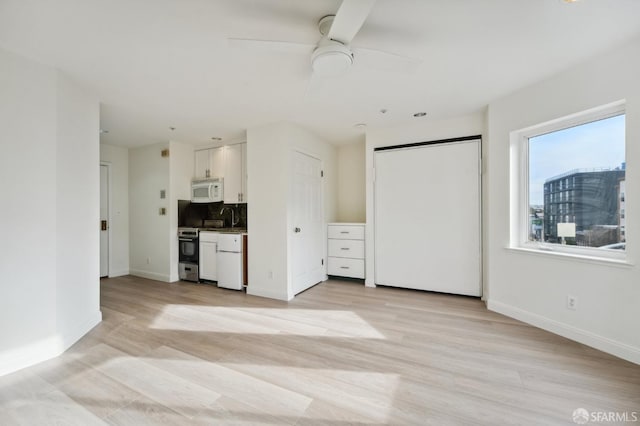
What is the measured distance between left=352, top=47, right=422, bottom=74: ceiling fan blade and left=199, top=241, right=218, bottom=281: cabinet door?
3.46m

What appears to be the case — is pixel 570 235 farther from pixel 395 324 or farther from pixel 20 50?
pixel 20 50

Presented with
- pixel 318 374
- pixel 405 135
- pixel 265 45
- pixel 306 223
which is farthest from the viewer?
pixel 306 223

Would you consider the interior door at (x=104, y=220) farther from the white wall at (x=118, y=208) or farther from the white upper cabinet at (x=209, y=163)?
the white upper cabinet at (x=209, y=163)

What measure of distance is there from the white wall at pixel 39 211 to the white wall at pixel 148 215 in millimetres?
1995

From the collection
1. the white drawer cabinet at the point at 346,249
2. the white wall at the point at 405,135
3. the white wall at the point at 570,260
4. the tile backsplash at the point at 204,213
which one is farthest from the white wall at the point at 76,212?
the white wall at the point at 570,260

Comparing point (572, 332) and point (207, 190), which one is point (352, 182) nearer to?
point (207, 190)

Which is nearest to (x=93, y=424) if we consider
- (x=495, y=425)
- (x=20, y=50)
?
(x=495, y=425)

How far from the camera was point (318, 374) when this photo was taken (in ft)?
6.28

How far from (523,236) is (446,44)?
2.18m

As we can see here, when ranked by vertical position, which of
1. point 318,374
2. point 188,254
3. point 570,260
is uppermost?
point 570,260

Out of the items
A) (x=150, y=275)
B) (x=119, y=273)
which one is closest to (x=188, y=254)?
(x=150, y=275)

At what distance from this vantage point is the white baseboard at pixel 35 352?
6.37 ft

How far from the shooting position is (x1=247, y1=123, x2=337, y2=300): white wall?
3561mm

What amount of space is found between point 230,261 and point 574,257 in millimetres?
3921
